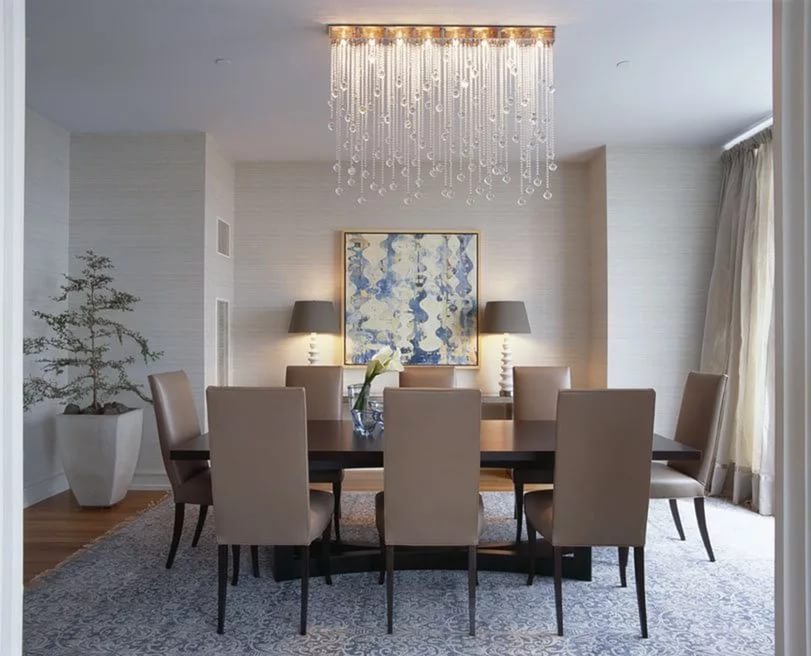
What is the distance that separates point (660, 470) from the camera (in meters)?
3.17

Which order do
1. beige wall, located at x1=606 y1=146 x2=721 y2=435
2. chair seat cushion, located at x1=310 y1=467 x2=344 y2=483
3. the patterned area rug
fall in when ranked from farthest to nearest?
beige wall, located at x1=606 y1=146 x2=721 y2=435 < chair seat cushion, located at x1=310 y1=467 x2=344 y2=483 < the patterned area rug

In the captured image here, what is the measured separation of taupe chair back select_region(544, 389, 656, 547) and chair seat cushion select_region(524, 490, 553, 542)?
12 centimetres

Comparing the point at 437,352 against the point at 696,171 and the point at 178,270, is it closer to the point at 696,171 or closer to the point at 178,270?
the point at 178,270

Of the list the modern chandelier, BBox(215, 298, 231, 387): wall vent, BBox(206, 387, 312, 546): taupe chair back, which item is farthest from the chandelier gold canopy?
BBox(215, 298, 231, 387): wall vent

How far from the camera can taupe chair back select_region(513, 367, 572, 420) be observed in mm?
3729

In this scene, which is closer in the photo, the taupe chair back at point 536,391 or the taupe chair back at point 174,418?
the taupe chair back at point 174,418

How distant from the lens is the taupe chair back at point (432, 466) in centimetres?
230

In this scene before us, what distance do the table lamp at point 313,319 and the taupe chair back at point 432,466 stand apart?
9.07 feet

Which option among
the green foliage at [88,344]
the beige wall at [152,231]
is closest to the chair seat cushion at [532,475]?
the green foliage at [88,344]

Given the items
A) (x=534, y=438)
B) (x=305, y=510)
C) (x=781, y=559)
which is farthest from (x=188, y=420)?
(x=781, y=559)

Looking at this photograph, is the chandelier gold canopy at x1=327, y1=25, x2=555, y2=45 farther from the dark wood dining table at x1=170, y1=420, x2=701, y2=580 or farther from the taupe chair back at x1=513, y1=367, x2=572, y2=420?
the dark wood dining table at x1=170, y1=420, x2=701, y2=580

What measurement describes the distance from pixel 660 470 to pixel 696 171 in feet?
9.78

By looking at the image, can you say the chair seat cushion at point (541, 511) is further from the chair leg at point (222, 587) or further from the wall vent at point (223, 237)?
the wall vent at point (223, 237)

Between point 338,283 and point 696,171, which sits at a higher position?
point 696,171
